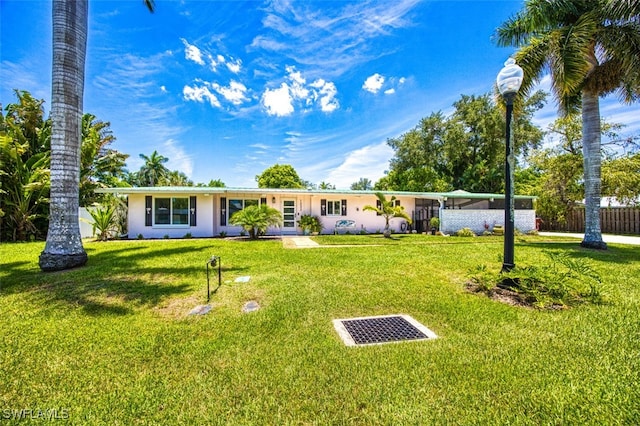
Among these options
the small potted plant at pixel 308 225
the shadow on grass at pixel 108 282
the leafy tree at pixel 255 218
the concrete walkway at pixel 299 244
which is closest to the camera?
the shadow on grass at pixel 108 282

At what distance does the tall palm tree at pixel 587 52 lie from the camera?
29.4 ft

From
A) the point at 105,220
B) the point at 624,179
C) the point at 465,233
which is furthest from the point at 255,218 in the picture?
the point at 624,179

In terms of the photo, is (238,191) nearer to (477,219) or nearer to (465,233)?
(465,233)

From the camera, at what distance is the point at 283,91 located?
18.2 m

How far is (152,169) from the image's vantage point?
40.4 m

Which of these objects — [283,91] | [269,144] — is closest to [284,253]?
[283,91]

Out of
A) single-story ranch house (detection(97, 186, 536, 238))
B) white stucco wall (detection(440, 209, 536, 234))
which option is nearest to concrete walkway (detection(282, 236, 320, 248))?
single-story ranch house (detection(97, 186, 536, 238))

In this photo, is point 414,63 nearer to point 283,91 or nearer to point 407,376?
point 283,91

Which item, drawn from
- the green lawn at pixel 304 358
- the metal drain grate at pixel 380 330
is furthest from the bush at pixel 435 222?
the metal drain grate at pixel 380 330

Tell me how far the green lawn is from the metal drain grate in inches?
7.1

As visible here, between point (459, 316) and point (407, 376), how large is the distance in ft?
6.37

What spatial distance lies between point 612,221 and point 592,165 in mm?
12556

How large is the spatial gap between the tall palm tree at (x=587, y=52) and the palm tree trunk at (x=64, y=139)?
14.7 metres

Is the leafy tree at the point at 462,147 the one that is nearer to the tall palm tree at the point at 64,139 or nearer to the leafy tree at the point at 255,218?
the leafy tree at the point at 255,218
